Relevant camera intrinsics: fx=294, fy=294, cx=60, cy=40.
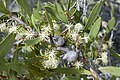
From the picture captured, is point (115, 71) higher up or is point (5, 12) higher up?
point (5, 12)

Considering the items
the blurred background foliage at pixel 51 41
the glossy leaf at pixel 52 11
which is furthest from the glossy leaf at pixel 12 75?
the glossy leaf at pixel 52 11

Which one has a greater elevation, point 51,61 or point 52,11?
point 52,11

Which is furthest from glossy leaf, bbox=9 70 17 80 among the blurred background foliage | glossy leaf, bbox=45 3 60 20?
glossy leaf, bbox=45 3 60 20

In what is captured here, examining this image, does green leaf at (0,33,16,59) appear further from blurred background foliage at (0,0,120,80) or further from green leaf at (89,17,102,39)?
green leaf at (89,17,102,39)

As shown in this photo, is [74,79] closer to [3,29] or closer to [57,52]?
[57,52]

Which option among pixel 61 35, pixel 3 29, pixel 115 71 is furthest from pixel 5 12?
pixel 115 71

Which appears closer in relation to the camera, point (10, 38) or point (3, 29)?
point (10, 38)

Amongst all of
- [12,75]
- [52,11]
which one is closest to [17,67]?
[12,75]

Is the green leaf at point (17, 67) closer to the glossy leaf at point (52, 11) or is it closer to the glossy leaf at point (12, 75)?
the glossy leaf at point (12, 75)

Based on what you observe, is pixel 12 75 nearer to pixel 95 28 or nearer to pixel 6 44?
pixel 6 44

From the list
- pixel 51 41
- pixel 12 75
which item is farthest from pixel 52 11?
pixel 12 75

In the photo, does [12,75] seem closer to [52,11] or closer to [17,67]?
[17,67]
